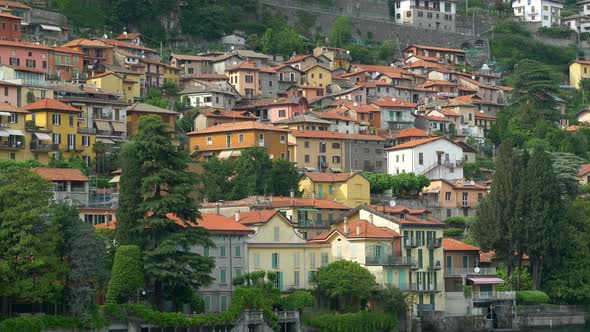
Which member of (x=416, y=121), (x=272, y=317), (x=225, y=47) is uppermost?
(x=225, y=47)

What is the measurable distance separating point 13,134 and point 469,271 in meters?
30.1

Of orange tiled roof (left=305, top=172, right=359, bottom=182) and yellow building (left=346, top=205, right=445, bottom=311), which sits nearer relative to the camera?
yellow building (left=346, top=205, right=445, bottom=311)

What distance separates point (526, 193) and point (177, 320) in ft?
98.5

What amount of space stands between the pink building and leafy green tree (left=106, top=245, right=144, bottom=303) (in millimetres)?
50320

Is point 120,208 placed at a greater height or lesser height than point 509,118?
lesser

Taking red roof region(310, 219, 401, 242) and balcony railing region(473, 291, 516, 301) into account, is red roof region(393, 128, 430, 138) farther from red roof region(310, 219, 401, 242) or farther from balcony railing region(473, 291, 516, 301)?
red roof region(310, 219, 401, 242)

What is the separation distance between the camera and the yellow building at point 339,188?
330 ft

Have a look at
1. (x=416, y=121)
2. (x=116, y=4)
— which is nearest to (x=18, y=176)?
(x=416, y=121)

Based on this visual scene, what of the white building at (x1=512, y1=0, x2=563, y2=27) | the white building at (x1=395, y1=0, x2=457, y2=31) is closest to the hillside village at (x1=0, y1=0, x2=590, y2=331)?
the white building at (x1=395, y1=0, x2=457, y2=31)

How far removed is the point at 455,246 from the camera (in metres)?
90.2

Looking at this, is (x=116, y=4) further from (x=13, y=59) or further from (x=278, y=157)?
(x=278, y=157)

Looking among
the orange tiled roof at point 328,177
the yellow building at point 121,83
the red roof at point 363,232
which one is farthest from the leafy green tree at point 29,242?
the yellow building at point 121,83

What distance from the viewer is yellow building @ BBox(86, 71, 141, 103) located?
113688mm

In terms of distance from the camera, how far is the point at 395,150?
114750mm
